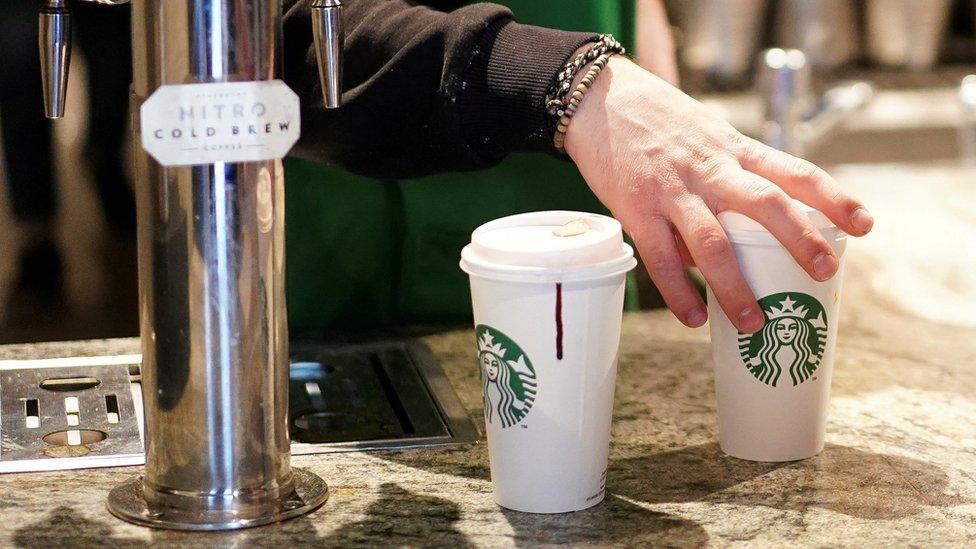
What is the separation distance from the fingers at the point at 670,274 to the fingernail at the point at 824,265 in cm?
10

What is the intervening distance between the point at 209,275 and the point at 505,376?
0.68 feet

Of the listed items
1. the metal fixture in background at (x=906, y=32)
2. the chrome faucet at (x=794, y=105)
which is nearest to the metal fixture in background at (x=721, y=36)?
the metal fixture in background at (x=906, y=32)

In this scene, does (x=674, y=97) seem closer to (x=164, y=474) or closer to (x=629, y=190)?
(x=629, y=190)

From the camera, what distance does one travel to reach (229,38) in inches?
29.8

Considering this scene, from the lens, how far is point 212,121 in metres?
0.75

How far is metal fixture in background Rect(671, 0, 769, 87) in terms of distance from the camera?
283cm

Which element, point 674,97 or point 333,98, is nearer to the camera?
point 333,98

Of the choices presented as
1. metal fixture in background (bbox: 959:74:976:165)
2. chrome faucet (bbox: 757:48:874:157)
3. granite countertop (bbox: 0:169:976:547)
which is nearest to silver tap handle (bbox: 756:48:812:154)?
chrome faucet (bbox: 757:48:874:157)

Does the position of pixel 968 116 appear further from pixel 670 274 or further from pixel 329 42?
pixel 329 42

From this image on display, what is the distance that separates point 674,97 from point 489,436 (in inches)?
13.5

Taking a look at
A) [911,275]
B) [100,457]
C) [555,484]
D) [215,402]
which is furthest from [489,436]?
[911,275]

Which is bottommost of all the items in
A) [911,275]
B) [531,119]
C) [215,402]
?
[911,275]

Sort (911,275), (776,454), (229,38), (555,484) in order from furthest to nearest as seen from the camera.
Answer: (911,275) < (776,454) < (555,484) < (229,38)

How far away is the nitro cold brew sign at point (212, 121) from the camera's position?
0.74m
